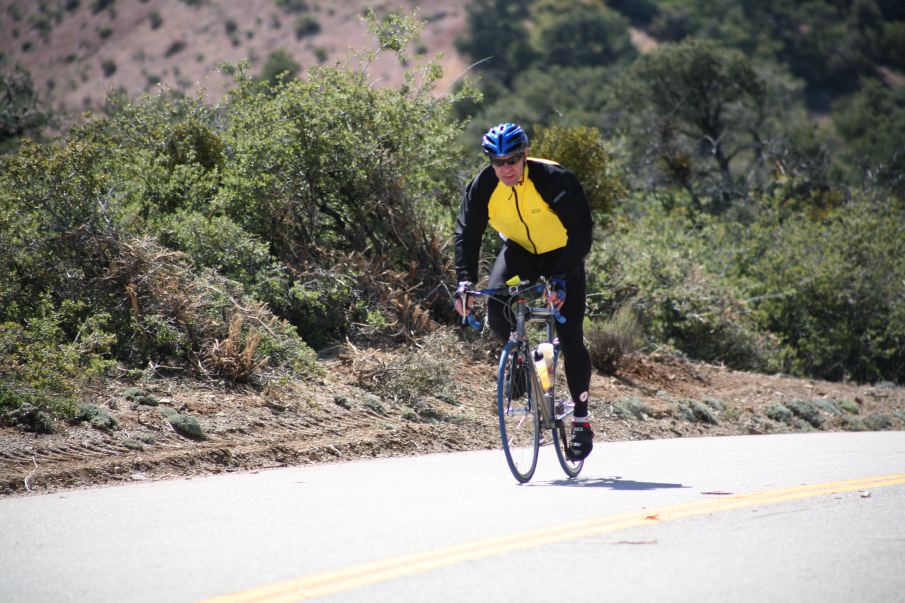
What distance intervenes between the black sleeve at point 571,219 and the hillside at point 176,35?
88.5m

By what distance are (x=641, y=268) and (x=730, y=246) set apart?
550 cm

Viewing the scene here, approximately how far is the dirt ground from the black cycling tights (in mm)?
1796

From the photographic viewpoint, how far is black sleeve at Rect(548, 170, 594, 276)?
698cm

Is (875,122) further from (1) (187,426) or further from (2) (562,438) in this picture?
(1) (187,426)

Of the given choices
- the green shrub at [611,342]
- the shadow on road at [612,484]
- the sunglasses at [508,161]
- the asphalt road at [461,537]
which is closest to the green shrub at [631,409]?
the green shrub at [611,342]

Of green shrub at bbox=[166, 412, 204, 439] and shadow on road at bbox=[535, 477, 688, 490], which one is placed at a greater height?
green shrub at bbox=[166, 412, 204, 439]

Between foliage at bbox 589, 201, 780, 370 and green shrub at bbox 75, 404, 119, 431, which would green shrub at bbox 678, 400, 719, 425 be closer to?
foliage at bbox 589, 201, 780, 370

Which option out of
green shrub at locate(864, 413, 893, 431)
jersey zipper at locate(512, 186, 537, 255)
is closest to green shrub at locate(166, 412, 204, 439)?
jersey zipper at locate(512, 186, 537, 255)

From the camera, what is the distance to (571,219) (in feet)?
23.0

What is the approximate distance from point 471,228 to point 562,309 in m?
0.83

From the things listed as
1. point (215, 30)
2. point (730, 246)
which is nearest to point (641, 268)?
point (730, 246)

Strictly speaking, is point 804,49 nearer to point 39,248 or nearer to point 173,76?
point 173,76

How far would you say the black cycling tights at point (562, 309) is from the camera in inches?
283

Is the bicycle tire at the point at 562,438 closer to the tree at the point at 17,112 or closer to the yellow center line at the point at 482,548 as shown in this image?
the yellow center line at the point at 482,548
